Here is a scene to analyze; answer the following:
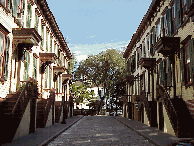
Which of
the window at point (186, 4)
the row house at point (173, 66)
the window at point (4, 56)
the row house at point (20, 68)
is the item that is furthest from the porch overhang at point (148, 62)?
the window at point (4, 56)

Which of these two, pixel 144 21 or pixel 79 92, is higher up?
pixel 144 21

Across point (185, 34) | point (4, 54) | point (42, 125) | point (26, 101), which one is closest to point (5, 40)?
point (4, 54)

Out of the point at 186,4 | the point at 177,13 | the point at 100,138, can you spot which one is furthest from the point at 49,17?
the point at 100,138

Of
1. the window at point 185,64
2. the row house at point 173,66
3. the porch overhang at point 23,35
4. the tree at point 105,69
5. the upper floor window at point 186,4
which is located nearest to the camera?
the upper floor window at point 186,4

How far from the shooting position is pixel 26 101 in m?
15.7

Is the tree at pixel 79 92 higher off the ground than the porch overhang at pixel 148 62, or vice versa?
the porch overhang at pixel 148 62

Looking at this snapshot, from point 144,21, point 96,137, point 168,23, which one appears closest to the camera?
point 96,137

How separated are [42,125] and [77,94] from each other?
134ft

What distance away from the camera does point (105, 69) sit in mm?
59594

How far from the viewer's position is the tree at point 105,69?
59344 mm

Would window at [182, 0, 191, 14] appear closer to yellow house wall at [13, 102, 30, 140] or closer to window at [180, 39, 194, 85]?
window at [180, 39, 194, 85]

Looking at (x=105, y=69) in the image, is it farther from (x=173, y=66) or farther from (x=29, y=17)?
(x=173, y=66)

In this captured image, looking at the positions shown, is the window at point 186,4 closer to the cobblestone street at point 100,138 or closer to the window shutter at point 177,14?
the window shutter at point 177,14

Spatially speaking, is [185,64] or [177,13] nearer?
[185,64]
